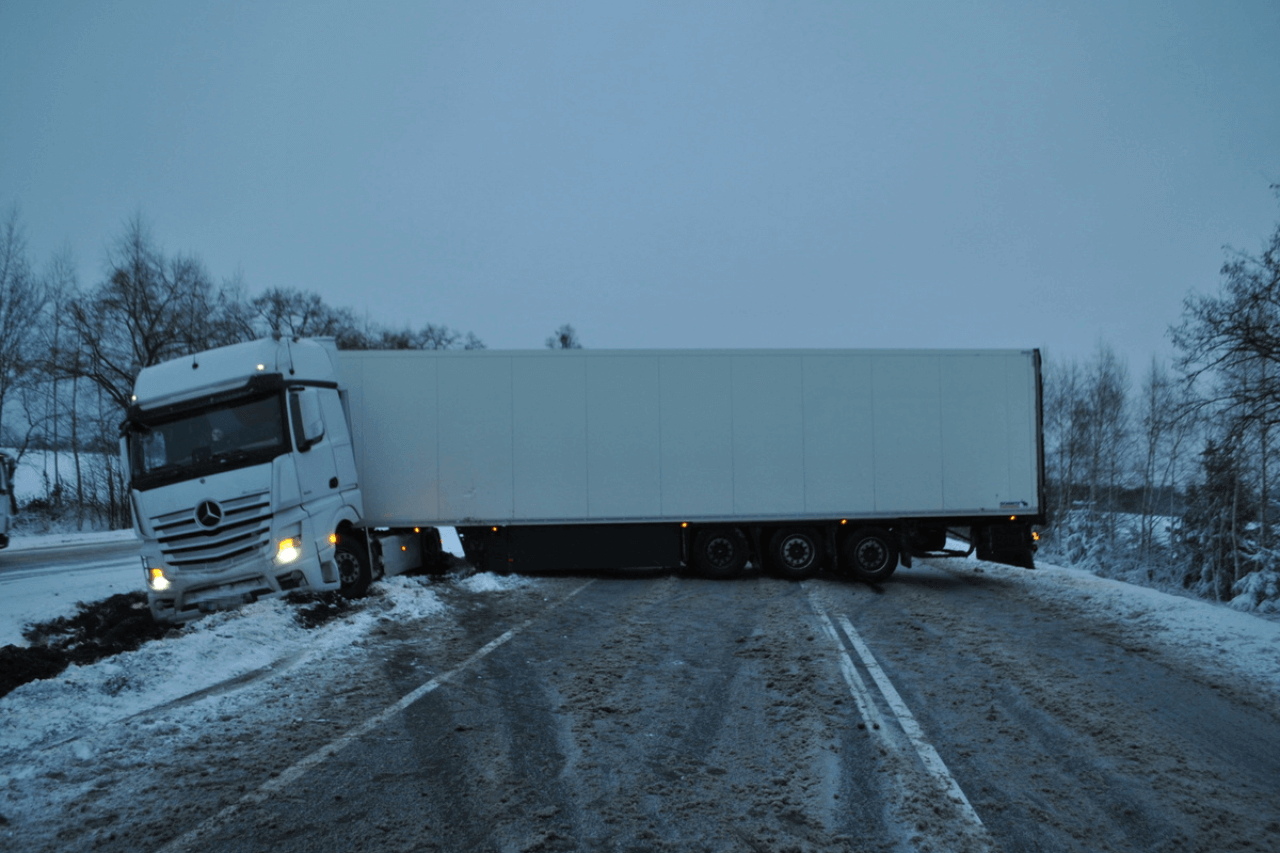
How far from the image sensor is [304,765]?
4.71 m

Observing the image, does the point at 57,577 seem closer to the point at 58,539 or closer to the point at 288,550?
the point at 288,550

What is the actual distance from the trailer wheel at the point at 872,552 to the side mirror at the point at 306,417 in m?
8.92

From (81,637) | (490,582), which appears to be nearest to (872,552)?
(490,582)

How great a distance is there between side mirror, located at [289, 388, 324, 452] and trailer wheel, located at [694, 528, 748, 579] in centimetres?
665

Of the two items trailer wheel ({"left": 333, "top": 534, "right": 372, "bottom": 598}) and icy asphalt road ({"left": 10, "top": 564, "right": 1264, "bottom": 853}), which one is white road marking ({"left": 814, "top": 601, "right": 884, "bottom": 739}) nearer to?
icy asphalt road ({"left": 10, "top": 564, "right": 1264, "bottom": 853})

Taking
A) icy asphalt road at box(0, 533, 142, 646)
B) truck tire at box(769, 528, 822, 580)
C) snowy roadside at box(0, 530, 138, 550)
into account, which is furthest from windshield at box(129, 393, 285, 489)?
snowy roadside at box(0, 530, 138, 550)

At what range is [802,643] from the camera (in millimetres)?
8328

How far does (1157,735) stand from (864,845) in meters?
2.97

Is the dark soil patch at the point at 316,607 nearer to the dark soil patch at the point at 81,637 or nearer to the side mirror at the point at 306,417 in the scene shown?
the dark soil patch at the point at 81,637

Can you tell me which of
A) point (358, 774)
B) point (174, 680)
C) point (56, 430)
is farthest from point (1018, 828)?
point (56, 430)

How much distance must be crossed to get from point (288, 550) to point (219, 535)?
790 mm

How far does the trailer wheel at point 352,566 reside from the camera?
1098 centimetres

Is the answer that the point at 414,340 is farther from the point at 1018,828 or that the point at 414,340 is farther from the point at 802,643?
the point at 1018,828

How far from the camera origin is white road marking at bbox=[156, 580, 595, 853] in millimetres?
3773
